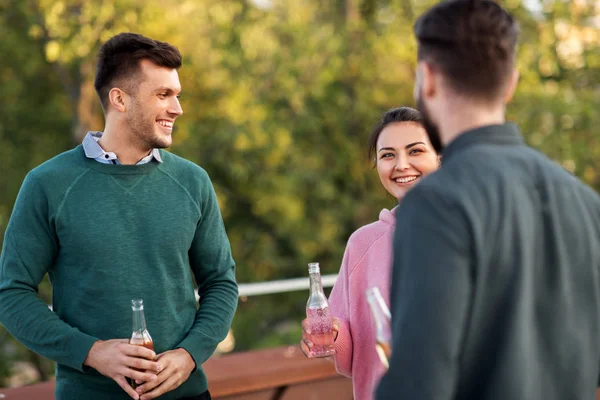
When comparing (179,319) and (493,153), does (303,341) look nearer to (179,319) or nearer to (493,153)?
(179,319)

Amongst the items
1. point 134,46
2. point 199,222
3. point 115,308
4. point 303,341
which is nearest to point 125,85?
point 134,46

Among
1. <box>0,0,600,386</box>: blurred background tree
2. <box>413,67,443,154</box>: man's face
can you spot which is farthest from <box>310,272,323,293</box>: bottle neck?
<box>0,0,600,386</box>: blurred background tree

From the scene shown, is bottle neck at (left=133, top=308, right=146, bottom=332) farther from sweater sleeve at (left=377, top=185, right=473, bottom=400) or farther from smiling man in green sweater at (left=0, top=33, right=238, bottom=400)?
sweater sleeve at (left=377, top=185, right=473, bottom=400)

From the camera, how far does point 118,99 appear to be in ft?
7.37

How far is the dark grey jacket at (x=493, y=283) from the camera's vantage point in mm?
1162

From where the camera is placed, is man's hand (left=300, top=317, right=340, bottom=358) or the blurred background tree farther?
the blurred background tree

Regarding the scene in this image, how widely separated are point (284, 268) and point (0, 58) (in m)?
3.79

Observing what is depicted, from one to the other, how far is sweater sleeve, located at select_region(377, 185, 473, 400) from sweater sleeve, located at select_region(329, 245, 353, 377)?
972mm

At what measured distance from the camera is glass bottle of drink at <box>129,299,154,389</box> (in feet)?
6.59

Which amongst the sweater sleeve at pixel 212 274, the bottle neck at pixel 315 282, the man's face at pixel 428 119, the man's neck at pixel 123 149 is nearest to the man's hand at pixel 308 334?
the bottle neck at pixel 315 282

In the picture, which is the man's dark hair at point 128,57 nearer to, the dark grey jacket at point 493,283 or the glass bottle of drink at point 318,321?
the glass bottle of drink at point 318,321

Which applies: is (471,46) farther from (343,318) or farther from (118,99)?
(118,99)

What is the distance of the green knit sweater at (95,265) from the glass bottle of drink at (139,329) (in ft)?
0.20

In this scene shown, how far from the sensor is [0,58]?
8.12m
